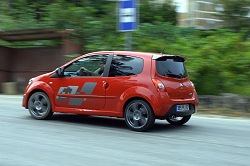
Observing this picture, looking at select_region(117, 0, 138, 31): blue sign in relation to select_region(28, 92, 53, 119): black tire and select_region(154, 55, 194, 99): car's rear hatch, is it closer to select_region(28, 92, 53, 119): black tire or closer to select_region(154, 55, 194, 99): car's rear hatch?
select_region(154, 55, 194, 99): car's rear hatch

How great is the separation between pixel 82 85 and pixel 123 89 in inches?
42.8

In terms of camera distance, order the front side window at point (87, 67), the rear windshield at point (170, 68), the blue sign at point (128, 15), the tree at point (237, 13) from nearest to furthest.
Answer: the rear windshield at point (170, 68) → the front side window at point (87, 67) → the blue sign at point (128, 15) → the tree at point (237, 13)

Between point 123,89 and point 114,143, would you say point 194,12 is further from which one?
point 114,143

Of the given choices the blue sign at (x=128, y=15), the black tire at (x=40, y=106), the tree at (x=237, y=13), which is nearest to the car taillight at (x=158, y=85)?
the black tire at (x=40, y=106)

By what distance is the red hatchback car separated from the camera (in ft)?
26.4

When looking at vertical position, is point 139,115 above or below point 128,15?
below

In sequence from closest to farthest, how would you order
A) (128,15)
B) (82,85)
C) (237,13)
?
(82,85), (128,15), (237,13)

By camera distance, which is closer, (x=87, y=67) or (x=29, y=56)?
(x=87, y=67)

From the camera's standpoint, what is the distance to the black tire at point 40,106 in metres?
9.41

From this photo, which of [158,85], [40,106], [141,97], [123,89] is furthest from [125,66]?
[40,106]

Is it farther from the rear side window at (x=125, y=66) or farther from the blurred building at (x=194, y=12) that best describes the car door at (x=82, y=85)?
the blurred building at (x=194, y=12)

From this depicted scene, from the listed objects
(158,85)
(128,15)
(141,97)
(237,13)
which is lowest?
(141,97)

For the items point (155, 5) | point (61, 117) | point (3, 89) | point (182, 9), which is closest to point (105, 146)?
point (61, 117)

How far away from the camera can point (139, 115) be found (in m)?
8.18
